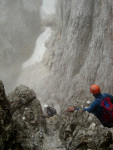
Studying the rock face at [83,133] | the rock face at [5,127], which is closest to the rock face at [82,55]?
the rock face at [83,133]

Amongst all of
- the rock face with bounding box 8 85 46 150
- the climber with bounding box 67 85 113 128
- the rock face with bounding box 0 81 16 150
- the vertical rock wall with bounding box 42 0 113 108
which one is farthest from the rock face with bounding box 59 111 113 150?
the vertical rock wall with bounding box 42 0 113 108

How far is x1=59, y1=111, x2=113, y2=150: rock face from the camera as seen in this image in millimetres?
6723

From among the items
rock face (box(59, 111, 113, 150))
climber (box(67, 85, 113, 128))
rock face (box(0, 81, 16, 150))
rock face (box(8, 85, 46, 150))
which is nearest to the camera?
rock face (box(0, 81, 16, 150))

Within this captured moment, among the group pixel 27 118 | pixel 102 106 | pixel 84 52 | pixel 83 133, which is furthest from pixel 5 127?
pixel 84 52

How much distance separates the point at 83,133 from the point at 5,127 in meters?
3.57

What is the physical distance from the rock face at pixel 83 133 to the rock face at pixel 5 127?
9.29 feet

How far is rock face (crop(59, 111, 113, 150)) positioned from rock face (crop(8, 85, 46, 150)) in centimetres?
151

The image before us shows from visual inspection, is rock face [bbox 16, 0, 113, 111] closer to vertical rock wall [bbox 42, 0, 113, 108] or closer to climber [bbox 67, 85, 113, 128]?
vertical rock wall [bbox 42, 0, 113, 108]

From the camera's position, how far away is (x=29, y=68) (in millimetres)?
32156

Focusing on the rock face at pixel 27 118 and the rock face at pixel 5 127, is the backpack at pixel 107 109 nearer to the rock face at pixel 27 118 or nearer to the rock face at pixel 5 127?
the rock face at pixel 27 118

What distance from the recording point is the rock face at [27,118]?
7.76 metres

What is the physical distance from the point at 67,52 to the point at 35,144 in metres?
15.2

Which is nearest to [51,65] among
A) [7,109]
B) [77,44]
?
[77,44]

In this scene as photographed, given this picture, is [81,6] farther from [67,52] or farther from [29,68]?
[29,68]
